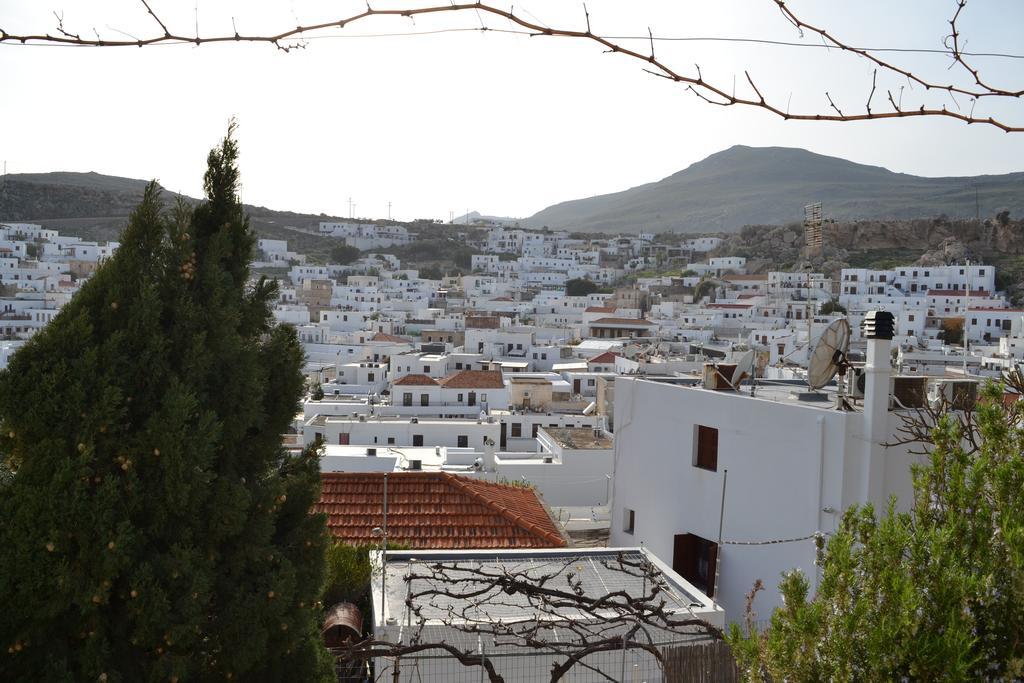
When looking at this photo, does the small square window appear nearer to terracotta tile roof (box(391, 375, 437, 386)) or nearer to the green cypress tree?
the green cypress tree

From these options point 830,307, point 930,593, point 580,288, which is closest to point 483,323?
point 830,307

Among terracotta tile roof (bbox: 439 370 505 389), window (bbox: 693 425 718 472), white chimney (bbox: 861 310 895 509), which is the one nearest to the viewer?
white chimney (bbox: 861 310 895 509)

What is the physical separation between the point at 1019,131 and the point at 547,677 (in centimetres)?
416

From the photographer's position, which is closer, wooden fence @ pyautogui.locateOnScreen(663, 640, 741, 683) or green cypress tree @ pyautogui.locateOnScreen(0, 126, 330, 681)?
green cypress tree @ pyautogui.locateOnScreen(0, 126, 330, 681)

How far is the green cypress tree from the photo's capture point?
3162 mm

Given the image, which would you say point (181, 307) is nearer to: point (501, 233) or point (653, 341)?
point (653, 341)

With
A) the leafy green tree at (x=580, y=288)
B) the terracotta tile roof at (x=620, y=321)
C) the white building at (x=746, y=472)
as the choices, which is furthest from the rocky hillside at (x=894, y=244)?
the white building at (x=746, y=472)

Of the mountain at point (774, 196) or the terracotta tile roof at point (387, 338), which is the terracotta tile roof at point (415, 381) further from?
the mountain at point (774, 196)

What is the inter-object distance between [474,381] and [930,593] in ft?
83.8

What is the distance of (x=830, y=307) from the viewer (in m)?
51.5

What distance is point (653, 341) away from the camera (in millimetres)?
41906

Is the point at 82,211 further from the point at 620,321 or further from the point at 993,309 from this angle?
the point at 993,309

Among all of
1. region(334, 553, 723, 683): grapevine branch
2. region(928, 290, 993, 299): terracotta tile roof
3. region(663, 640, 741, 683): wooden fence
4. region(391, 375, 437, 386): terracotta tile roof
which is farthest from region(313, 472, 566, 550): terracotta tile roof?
region(928, 290, 993, 299): terracotta tile roof

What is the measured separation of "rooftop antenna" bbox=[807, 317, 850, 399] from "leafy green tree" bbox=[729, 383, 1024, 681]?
17.2 feet
